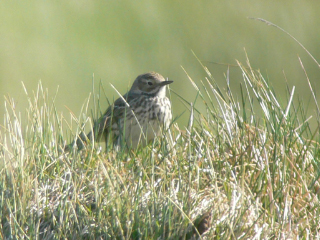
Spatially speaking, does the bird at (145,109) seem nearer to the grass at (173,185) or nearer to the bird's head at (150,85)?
the bird's head at (150,85)

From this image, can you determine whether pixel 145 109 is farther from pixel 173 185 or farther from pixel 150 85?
pixel 173 185

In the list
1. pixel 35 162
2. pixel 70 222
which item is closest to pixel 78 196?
pixel 70 222

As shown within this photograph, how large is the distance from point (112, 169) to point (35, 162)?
485 millimetres

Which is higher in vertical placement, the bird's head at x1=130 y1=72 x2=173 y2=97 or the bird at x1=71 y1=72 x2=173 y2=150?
the bird's head at x1=130 y1=72 x2=173 y2=97

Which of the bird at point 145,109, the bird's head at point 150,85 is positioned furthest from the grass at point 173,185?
the bird's head at point 150,85

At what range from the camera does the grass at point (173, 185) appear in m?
2.84

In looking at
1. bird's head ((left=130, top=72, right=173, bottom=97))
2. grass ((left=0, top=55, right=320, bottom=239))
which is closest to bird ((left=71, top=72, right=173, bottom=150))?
bird's head ((left=130, top=72, right=173, bottom=97))

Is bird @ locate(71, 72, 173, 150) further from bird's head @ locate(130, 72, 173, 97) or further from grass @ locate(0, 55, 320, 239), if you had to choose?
grass @ locate(0, 55, 320, 239)

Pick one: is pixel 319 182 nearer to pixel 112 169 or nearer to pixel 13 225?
pixel 112 169

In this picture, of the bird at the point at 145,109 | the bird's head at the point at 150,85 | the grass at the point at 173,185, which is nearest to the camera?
the grass at the point at 173,185

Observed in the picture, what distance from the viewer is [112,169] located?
312 centimetres

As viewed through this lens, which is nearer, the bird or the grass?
the grass

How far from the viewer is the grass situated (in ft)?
9.30

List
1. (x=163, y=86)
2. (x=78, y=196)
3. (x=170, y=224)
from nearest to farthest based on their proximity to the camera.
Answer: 1. (x=170, y=224)
2. (x=78, y=196)
3. (x=163, y=86)
